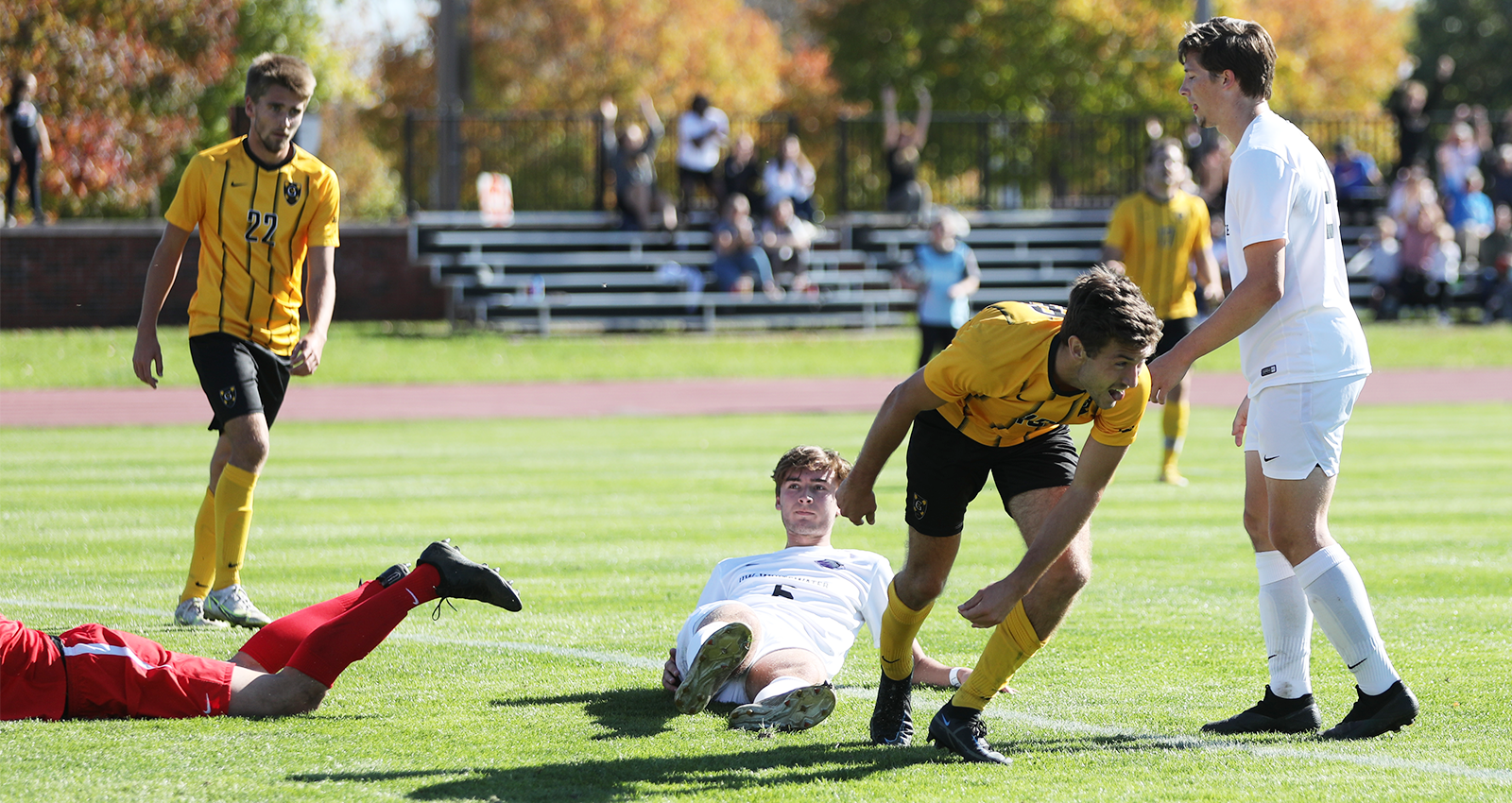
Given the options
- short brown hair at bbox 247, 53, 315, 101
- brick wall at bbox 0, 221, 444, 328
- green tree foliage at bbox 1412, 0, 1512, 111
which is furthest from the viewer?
green tree foliage at bbox 1412, 0, 1512, 111

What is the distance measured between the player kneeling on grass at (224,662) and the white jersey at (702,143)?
2300 centimetres

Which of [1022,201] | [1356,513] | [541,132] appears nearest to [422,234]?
[541,132]

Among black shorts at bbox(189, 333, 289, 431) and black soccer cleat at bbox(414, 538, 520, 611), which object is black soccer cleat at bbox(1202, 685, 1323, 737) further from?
black shorts at bbox(189, 333, 289, 431)

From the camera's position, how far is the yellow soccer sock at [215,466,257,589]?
6645mm

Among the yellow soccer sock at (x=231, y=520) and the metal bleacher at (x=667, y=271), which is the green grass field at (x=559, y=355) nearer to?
the metal bleacher at (x=667, y=271)

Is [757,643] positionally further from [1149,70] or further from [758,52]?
[758,52]

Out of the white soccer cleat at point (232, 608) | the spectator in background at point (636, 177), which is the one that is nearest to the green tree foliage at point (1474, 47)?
the spectator in background at point (636, 177)

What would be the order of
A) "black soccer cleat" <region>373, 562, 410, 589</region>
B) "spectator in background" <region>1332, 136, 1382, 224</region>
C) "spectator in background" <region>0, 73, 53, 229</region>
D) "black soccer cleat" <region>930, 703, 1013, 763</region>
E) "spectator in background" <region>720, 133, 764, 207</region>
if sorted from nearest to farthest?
→ 1. "black soccer cleat" <region>930, 703, 1013, 763</region>
2. "black soccer cleat" <region>373, 562, 410, 589</region>
3. "spectator in background" <region>0, 73, 53, 229</region>
4. "spectator in background" <region>720, 133, 764, 207</region>
5. "spectator in background" <region>1332, 136, 1382, 224</region>

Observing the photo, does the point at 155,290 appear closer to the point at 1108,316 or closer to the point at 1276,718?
the point at 1108,316

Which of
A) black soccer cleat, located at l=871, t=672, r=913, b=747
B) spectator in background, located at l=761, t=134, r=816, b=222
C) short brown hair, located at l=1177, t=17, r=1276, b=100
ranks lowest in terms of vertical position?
black soccer cleat, located at l=871, t=672, r=913, b=747

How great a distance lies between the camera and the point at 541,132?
30156mm

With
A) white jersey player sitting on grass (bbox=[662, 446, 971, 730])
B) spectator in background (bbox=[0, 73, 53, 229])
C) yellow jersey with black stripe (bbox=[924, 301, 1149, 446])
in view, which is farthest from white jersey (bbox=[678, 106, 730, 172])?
yellow jersey with black stripe (bbox=[924, 301, 1149, 446])

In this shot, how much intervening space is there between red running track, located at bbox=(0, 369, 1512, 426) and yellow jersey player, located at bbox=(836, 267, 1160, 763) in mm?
12632

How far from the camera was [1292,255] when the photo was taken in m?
5.04
